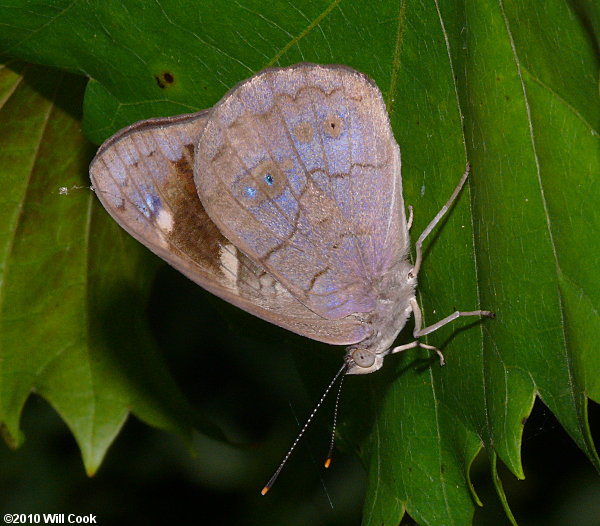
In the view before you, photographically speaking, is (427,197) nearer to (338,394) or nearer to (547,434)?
(338,394)

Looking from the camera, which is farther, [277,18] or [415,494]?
[415,494]

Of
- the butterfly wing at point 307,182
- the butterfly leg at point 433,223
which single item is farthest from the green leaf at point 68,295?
the butterfly leg at point 433,223

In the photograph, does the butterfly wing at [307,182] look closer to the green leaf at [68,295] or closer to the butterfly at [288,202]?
the butterfly at [288,202]

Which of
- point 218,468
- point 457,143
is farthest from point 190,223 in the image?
point 218,468

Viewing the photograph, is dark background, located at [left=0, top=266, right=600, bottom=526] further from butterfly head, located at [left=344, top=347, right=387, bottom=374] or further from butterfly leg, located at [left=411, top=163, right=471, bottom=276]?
butterfly leg, located at [left=411, top=163, right=471, bottom=276]

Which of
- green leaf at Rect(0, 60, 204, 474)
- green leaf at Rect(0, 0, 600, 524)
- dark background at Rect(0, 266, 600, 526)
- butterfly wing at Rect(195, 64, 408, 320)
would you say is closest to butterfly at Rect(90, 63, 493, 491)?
butterfly wing at Rect(195, 64, 408, 320)

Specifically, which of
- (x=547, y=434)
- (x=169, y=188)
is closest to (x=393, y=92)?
(x=169, y=188)

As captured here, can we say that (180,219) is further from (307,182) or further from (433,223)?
(433,223)
